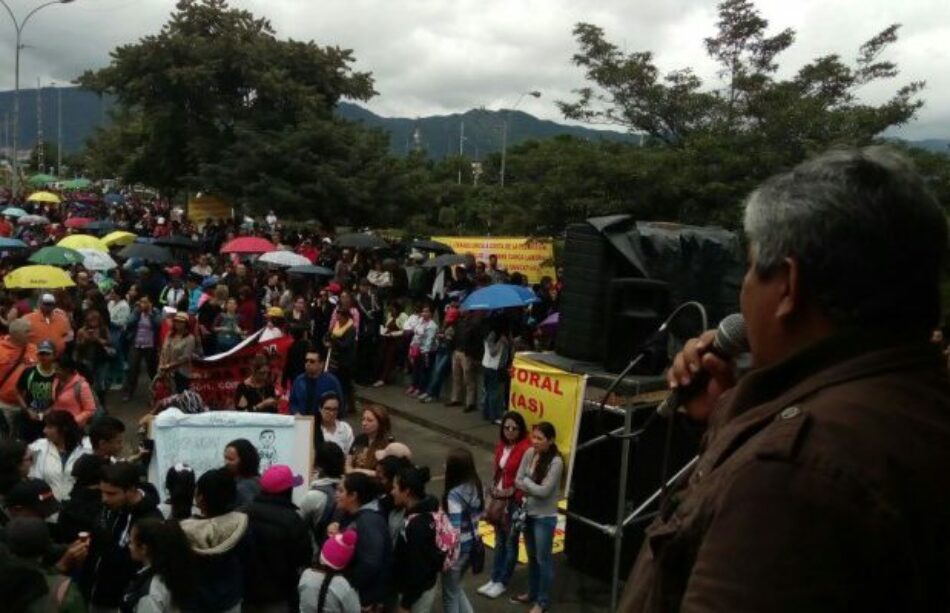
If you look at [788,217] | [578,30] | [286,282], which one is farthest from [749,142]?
[788,217]

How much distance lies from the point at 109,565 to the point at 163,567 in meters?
0.72

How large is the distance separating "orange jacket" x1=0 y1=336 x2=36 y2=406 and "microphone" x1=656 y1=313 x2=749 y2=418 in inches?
302

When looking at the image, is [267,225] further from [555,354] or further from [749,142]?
[555,354]

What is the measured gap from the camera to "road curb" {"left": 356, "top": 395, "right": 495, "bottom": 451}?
1118cm

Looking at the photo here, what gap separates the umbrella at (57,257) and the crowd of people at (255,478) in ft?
4.57

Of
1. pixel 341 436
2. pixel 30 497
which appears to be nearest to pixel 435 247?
pixel 341 436

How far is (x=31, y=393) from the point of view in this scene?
25.2ft

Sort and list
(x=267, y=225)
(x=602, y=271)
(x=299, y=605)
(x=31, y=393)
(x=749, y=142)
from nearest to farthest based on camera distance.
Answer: (x=299, y=605) < (x=602, y=271) < (x=31, y=393) < (x=749, y=142) < (x=267, y=225)

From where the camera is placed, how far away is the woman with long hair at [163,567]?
400 cm

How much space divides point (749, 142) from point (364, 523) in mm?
10905

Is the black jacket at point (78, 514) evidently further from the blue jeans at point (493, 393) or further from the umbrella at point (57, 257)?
the umbrella at point (57, 257)

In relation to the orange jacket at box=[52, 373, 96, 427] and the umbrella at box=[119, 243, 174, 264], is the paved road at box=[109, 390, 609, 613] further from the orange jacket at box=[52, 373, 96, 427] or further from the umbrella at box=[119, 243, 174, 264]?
the umbrella at box=[119, 243, 174, 264]

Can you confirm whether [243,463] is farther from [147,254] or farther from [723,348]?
[147,254]

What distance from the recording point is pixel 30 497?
440cm
